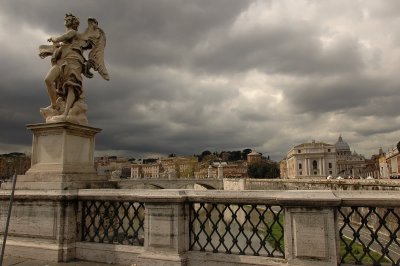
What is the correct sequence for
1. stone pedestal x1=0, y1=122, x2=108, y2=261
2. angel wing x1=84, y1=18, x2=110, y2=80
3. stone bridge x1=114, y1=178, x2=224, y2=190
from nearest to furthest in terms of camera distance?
stone pedestal x1=0, y1=122, x2=108, y2=261 → angel wing x1=84, y1=18, x2=110, y2=80 → stone bridge x1=114, y1=178, x2=224, y2=190

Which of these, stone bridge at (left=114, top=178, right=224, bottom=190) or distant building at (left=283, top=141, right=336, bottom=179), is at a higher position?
distant building at (left=283, top=141, right=336, bottom=179)

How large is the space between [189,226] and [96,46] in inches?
167

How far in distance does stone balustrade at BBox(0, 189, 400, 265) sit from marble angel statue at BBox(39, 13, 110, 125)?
1577 mm

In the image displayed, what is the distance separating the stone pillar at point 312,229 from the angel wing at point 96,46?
4.69 metres

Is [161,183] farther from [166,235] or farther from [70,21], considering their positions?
[166,235]

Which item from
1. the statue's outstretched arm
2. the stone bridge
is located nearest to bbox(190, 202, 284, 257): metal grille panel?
the statue's outstretched arm

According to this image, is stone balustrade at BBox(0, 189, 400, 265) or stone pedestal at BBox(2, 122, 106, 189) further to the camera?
stone pedestal at BBox(2, 122, 106, 189)

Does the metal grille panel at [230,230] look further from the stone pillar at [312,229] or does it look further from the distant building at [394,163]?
the distant building at [394,163]

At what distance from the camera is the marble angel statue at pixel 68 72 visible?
6535mm

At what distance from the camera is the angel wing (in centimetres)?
696

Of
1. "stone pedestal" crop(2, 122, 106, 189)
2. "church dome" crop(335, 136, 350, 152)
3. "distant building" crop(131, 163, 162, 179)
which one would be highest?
"church dome" crop(335, 136, 350, 152)

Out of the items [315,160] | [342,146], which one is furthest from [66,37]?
[342,146]

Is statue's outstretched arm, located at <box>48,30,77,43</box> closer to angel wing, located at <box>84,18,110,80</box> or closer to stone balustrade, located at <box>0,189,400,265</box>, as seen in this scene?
angel wing, located at <box>84,18,110,80</box>

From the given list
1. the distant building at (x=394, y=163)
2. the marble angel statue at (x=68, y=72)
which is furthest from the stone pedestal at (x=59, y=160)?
the distant building at (x=394, y=163)
